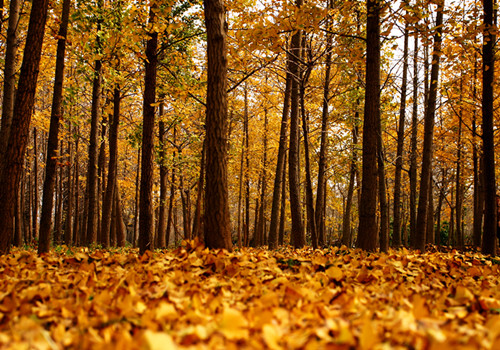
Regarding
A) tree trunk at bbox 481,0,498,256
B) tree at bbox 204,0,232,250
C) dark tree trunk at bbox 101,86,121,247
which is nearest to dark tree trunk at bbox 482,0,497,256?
tree trunk at bbox 481,0,498,256

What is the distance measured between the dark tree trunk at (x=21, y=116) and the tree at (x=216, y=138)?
2.34m

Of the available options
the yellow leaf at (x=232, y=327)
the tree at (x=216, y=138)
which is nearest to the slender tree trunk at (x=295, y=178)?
the tree at (x=216, y=138)

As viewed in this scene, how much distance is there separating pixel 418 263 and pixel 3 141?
7.46 meters

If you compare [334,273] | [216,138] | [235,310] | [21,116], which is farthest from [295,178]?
[235,310]

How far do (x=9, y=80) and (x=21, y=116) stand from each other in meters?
2.77

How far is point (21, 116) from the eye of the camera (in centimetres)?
484

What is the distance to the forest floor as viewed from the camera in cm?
127

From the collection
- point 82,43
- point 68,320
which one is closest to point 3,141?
point 82,43

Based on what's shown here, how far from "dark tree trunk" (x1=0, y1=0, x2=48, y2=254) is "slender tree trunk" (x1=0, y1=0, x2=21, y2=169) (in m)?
2.30

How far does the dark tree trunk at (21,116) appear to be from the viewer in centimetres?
482

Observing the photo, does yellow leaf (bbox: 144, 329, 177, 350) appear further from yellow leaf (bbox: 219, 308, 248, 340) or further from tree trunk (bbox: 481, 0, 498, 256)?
tree trunk (bbox: 481, 0, 498, 256)

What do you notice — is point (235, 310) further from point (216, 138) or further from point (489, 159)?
point (489, 159)

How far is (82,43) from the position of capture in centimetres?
709

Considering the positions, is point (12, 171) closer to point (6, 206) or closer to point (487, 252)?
point (6, 206)
